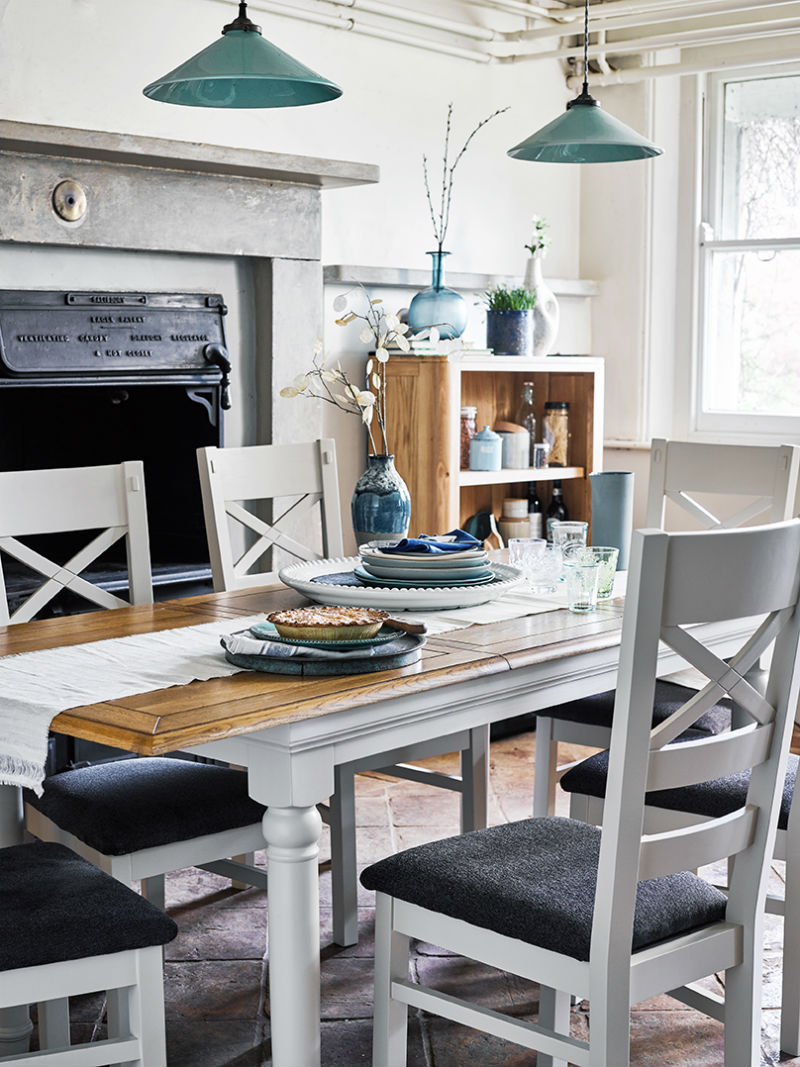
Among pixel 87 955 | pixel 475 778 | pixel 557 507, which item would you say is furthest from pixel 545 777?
pixel 557 507

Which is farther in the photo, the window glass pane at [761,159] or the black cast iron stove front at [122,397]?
the window glass pane at [761,159]

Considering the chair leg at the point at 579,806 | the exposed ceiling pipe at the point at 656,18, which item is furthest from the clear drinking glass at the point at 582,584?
the exposed ceiling pipe at the point at 656,18

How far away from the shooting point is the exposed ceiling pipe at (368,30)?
4.09 metres

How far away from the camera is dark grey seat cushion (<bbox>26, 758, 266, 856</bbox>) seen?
86.1 inches

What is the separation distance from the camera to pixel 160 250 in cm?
372

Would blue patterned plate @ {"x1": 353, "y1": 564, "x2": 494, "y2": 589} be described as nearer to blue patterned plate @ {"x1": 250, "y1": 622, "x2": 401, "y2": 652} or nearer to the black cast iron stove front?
blue patterned plate @ {"x1": 250, "y1": 622, "x2": 401, "y2": 652}

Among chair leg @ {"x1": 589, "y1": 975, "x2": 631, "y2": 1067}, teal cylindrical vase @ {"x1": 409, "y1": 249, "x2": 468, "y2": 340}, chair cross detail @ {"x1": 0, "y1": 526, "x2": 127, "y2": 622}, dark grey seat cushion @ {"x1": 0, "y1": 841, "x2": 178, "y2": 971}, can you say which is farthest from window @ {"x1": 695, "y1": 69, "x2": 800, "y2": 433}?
dark grey seat cushion @ {"x1": 0, "y1": 841, "x2": 178, "y2": 971}

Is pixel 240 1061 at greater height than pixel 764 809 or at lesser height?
lesser

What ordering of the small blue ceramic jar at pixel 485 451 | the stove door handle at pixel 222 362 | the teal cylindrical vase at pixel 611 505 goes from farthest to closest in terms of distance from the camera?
the small blue ceramic jar at pixel 485 451 < the stove door handle at pixel 222 362 < the teal cylindrical vase at pixel 611 505

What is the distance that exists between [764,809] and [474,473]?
8.71ft

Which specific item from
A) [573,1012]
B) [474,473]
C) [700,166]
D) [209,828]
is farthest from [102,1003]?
[700,166]

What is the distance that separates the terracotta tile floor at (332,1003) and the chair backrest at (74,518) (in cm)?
75

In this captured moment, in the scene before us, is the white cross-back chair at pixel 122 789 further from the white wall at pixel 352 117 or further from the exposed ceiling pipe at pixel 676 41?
the exposed ceiling pipe at pixel 676 41

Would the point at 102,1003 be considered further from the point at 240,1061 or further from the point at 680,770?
the point at 680,770
